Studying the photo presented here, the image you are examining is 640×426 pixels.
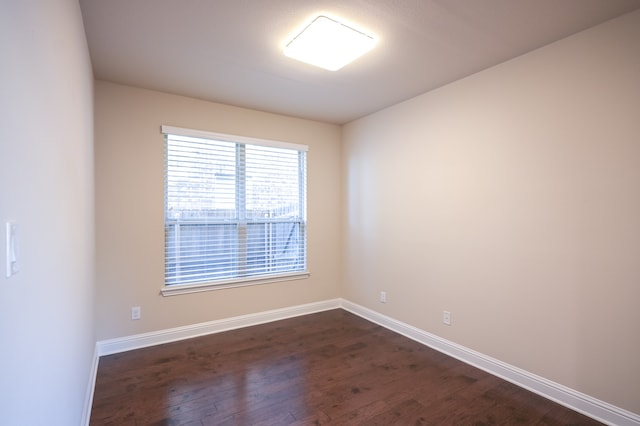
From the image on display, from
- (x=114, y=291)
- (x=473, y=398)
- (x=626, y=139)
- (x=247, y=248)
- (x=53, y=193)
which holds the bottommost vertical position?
(x=473, y=398)

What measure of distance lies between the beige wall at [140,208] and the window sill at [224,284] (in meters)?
0.05

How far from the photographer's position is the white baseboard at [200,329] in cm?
305

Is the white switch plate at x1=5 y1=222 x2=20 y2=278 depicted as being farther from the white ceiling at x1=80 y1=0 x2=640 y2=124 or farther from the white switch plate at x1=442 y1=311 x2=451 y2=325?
the white switch plate at x1=442 y1=311 x2=451 y2=325

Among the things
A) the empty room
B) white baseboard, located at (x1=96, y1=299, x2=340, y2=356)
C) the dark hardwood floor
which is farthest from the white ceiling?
the dark hardwood floor

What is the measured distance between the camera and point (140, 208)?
318 centimetres

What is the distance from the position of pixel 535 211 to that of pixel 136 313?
3.76 m

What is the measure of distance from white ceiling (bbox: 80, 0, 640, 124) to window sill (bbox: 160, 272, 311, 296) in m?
2.08

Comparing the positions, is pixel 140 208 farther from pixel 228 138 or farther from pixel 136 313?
pixel 228 138

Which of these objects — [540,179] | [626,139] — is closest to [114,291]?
[540,179]

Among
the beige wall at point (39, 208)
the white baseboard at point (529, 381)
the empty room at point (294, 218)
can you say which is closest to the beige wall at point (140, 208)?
the empty room at point (294, 218)

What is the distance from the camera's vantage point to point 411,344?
129 inches

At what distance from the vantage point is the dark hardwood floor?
213 cm

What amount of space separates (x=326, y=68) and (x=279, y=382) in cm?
266

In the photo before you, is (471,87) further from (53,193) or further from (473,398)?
(53,193)
